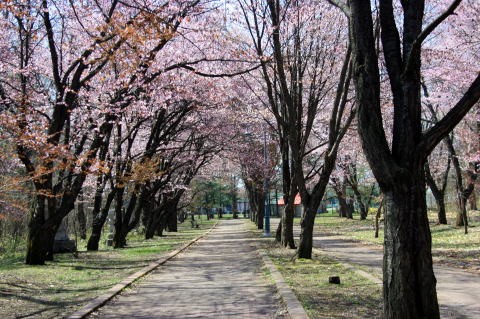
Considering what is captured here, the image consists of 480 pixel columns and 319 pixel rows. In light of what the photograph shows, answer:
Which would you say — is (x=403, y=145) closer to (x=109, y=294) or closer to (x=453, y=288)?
(x=453, y=288)

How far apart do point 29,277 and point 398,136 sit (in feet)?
29.8

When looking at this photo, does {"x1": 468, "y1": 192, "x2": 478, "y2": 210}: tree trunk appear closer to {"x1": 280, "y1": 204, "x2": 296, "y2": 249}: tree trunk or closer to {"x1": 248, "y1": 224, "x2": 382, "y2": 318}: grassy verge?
{"x1": 280, "y1": 204, "x2": 296, "y2": 249}: tree trunk

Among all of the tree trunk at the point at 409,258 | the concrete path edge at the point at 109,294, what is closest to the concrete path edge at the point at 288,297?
the tree trunk at the point at 409,258

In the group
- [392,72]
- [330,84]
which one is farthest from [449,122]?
[330,84]

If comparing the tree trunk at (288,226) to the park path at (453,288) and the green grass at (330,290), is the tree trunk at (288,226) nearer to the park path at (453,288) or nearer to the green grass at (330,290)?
the park path at (453,288)

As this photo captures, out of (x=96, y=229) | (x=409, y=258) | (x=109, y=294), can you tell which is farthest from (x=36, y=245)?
(x=409, y=258)

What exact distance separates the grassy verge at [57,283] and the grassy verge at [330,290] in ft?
12.1

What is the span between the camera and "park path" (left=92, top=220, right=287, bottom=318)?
7277 mm

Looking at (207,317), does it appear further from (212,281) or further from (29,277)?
(29,277)

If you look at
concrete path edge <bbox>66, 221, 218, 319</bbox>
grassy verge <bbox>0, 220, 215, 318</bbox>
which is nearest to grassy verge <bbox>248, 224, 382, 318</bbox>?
concrete path edge <bbox>66, 221, 218, 319</bbox>

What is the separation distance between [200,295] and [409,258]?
15.8 feet

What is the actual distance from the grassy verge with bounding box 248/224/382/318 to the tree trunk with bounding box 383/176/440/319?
156 centimetres

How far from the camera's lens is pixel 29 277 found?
10930 millimetres

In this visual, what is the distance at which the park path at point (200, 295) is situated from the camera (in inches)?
287
